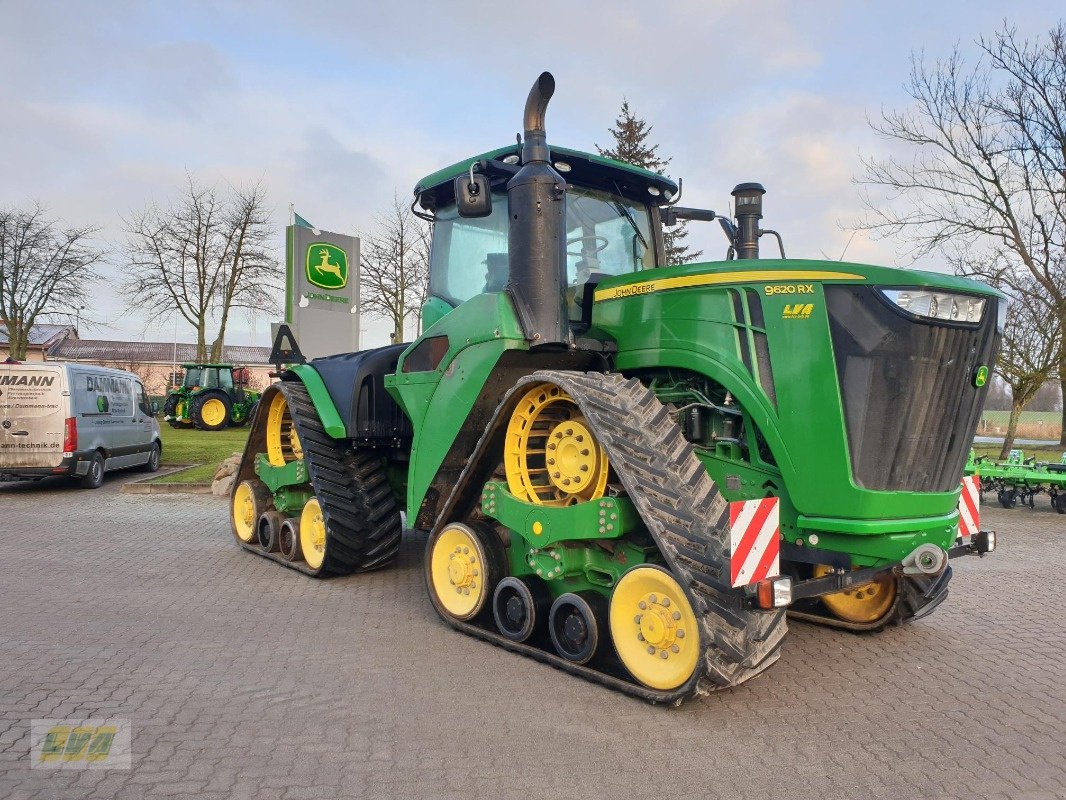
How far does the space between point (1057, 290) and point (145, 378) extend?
55.5 meters

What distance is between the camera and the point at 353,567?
23.0 feet

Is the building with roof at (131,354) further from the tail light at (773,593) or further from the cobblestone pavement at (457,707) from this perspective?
the tail light at (773,593)

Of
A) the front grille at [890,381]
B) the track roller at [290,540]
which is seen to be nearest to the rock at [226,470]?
the track roller at [290,540]

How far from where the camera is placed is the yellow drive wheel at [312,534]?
703 centimetres

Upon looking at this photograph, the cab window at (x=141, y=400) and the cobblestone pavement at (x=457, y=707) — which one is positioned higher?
the cab window at (x=141, y=400)

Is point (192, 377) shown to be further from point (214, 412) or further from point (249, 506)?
point (249, 506)

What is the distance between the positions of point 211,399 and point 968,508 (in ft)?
82.7

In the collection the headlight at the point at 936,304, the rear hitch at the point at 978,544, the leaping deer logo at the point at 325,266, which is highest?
the leaping deer logo at the point at 325,266

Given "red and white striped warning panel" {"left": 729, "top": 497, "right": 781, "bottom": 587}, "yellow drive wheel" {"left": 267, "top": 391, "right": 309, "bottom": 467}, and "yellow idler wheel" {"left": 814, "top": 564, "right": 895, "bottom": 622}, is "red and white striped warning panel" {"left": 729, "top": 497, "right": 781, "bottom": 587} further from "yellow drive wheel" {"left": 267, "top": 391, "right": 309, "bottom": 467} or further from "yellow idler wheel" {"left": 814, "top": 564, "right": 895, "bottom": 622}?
"yellow drive wheel" {"left": 267, "top": 391, "right": 309, "bottom": 467}

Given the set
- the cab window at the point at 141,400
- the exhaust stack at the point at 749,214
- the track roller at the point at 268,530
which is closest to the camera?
the exhaust stack at the point at 749,214

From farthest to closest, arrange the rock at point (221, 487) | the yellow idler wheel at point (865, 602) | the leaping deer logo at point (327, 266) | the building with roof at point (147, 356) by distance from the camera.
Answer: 1. the building with roof at point (147, 356)
2. the rock at point (221, 487)
3. the leaping deer logo at point (327, 266)
4. the yellow idler wheel at point (865, 602)

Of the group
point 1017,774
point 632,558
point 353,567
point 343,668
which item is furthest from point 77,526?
point 1017,774

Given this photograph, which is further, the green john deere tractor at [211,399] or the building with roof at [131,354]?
the building with roof at [131,354]

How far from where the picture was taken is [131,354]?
231 ft
